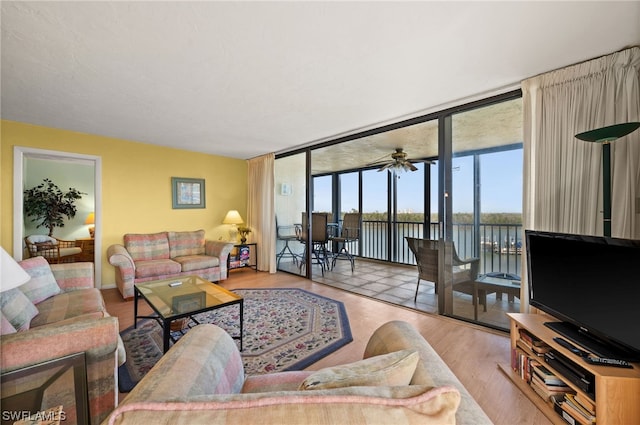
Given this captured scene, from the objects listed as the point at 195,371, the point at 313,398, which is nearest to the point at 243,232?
the point at 195,371

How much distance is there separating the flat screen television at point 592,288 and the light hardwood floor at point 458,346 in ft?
1.79

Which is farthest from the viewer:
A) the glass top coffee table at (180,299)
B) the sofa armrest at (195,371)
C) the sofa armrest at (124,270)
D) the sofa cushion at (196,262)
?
the sofa cushion at (196,262)

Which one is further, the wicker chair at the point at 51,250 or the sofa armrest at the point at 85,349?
the wicker chair at the point at 51,250

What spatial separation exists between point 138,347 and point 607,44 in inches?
171

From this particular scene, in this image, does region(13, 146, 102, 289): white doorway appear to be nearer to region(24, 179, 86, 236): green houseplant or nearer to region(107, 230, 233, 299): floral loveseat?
region(107, 230, 233, 299): floral loveseat

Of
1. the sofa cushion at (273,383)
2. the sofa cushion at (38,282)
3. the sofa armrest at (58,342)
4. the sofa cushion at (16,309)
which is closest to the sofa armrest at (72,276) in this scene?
the sofa cushion at (38,282)

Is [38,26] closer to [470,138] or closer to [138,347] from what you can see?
[138,347]

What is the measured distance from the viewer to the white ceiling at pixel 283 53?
5.02 ft

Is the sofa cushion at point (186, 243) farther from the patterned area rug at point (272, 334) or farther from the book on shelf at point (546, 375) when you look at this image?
the book on shelf at point (546, 375)

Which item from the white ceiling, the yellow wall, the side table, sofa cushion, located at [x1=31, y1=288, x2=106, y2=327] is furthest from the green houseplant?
sofa cushion, located at [x1=31, y1=288, x2=106, y2=327]

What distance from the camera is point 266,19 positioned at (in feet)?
5.21

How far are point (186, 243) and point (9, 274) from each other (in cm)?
351

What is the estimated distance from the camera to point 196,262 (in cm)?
414

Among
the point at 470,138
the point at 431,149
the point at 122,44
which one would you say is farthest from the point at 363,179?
the point at 122,44
